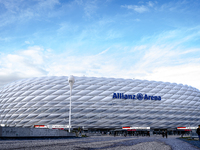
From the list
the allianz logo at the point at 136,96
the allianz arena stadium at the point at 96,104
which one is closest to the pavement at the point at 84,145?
the allianz arena stadium at the point at 96,104

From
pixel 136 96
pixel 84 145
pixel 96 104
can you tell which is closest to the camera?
pixel 84 145

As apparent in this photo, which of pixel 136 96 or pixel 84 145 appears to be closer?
pixel 84 145

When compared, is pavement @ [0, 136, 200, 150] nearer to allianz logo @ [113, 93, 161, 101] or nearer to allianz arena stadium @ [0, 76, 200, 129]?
allianz arena stadium @ [0, 76, 200, 129]

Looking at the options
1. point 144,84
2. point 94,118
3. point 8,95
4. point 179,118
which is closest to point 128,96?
point 144,84

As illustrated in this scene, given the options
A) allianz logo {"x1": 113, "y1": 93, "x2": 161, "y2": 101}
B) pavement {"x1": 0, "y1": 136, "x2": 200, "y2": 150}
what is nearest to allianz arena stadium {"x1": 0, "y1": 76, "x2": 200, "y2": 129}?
allianz logo {"x1": 113, "y1": 93, "x2": 161, "y2": 101}

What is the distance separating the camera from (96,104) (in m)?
48.9

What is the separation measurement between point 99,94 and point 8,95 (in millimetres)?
21317

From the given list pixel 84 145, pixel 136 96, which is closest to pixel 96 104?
pixel 136 96

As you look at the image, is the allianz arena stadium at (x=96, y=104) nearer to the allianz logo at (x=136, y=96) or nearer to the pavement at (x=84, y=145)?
the allianz logo at (x=136, y=96)

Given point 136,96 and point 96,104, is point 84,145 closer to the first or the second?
point 96,104

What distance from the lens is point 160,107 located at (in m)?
53.2

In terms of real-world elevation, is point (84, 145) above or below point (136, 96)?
below

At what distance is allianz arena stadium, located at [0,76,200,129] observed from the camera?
157ft

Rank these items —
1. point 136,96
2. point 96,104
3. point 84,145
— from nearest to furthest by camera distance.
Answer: point 84,145
point 96,104
point 136,96
